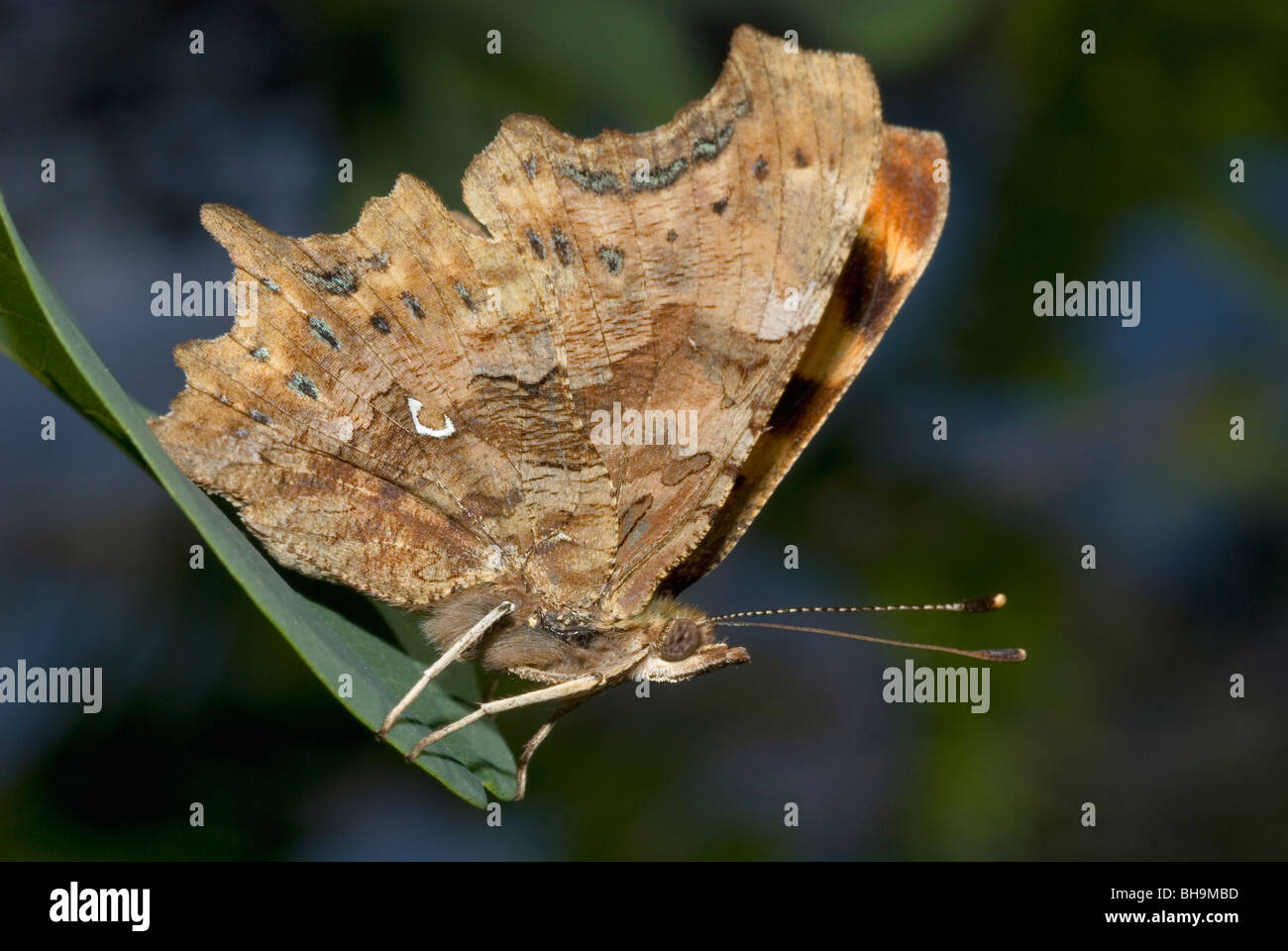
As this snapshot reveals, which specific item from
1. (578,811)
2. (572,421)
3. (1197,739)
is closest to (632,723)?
(578,811)

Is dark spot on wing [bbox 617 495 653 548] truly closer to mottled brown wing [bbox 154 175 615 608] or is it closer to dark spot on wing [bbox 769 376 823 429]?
mottled brown wing [bbox 154 175 615 608]

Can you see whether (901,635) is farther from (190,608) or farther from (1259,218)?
(190,608)

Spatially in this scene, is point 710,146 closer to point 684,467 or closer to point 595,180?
point 595,180

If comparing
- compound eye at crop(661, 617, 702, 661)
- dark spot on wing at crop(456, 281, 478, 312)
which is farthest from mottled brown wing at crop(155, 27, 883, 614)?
compound eye at crop(661, 617, 702, 661)

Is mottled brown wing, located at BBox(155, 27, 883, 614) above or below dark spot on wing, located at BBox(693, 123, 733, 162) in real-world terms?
below

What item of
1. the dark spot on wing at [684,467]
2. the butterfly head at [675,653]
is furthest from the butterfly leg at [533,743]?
the dark spot on wing at [684,467]
